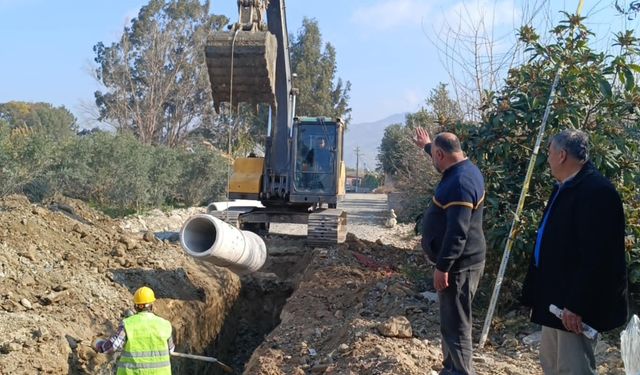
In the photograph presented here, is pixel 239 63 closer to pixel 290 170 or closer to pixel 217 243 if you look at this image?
pixel 290 170

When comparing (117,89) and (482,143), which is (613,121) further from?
(117,89)

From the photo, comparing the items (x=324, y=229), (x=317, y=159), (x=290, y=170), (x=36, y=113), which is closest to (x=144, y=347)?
(x=324, y=229)

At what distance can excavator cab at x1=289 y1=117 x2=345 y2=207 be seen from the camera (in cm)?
1130

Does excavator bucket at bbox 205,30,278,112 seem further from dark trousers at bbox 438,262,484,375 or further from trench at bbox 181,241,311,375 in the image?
dark trousers at bbox 438,262,484,375

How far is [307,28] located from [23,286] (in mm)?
39015

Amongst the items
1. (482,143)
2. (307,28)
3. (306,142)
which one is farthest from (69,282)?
(307,28)

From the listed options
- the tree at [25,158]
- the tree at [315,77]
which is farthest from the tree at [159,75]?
the tree at [25,158]

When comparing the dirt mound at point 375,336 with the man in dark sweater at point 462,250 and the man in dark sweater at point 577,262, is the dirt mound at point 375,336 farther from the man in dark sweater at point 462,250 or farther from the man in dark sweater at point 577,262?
the man in dark sweater at point 577,262

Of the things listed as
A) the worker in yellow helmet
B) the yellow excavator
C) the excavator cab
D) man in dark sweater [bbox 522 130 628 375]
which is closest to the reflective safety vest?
the worker in yellow helmet

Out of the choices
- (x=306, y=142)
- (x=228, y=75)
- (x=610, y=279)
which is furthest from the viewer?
(x=306, y=142)

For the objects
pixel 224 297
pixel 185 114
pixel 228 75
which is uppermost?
pixel 185 114

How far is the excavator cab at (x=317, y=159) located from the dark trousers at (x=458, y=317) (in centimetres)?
721

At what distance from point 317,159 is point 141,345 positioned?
22.6ft

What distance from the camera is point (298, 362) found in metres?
5.61
